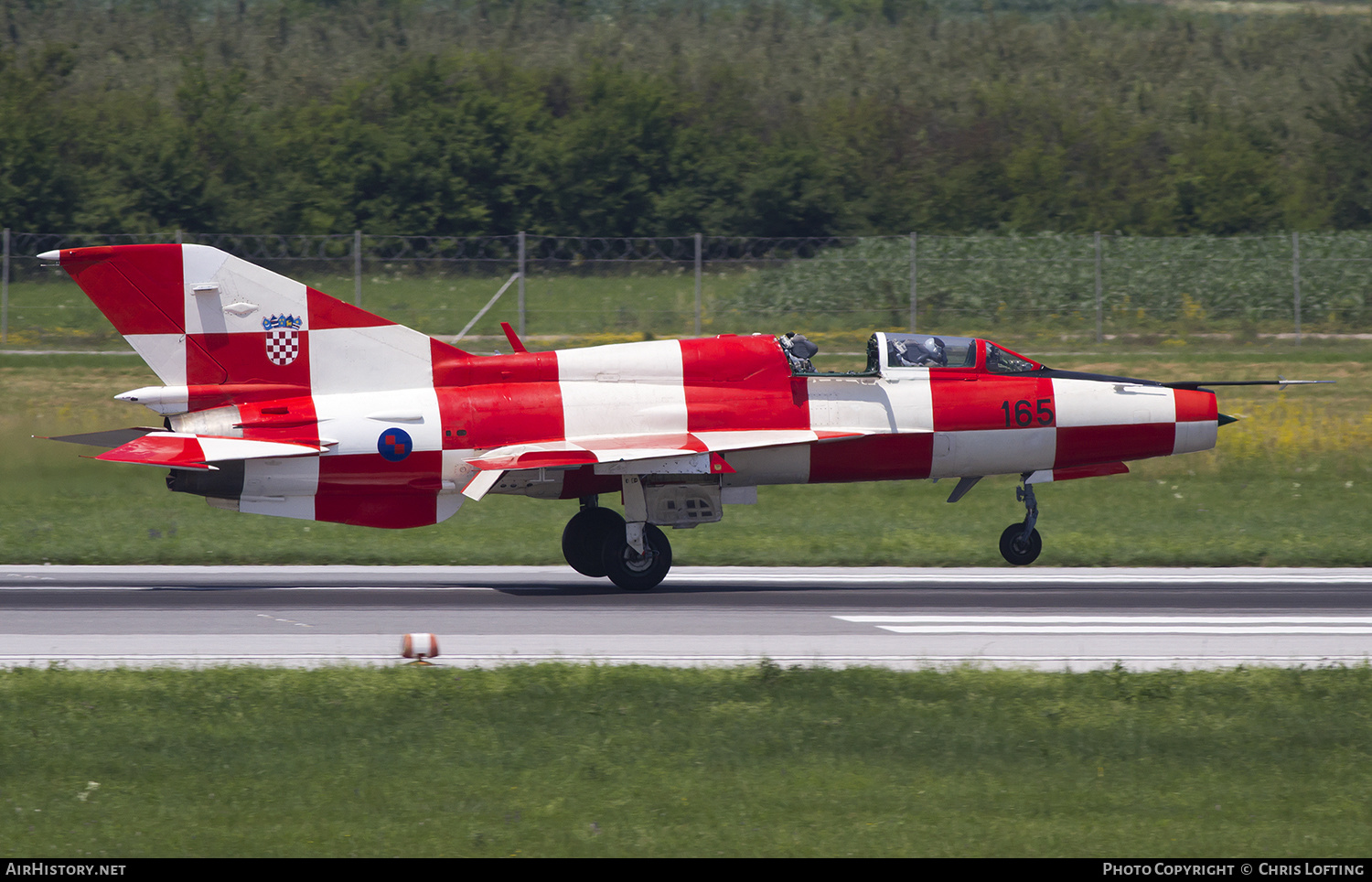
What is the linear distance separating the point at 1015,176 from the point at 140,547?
32916 mm

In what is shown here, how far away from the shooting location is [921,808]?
7926 mm

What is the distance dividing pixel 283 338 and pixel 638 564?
171 inches

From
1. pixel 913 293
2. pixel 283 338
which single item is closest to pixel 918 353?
pixel 283 338

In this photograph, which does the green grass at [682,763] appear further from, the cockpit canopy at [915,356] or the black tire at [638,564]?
the cockpit canopy at [915,356]

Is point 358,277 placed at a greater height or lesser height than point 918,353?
greater

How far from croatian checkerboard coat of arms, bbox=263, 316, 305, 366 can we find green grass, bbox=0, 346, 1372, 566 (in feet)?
12.2

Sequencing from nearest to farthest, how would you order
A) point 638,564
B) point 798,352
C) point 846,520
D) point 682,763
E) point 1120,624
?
point 682,763
point 1120,624
point 638,564
point 798,352
point 846,520

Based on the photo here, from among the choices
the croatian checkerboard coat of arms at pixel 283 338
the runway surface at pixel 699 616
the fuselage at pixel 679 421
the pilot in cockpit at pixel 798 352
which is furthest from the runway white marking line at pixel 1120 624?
the croatian checkerboard coat of arms at pixel 283 338

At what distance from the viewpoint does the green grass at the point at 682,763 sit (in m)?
7.43

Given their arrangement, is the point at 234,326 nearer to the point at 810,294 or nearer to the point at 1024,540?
the point at 1024,540

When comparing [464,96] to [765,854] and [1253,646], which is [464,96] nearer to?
[1253,646]

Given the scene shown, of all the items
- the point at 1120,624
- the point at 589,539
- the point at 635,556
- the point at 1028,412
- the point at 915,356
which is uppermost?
the point at 915,356

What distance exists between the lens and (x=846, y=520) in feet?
71.8

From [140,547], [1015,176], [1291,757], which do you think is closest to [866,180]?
[1015,176]
